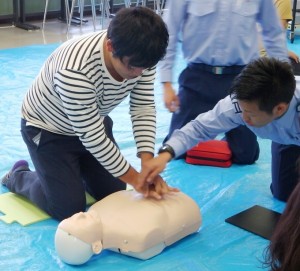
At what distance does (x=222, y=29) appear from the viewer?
239 centimetres

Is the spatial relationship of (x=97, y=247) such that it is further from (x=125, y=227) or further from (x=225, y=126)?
(x=225, y=126)

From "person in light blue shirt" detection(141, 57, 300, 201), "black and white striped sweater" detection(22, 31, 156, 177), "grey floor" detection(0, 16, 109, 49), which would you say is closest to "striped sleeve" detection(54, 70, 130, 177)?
"black and white striped sweater" detection(22, 31, 156, 177)

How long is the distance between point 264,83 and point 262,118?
14 cm

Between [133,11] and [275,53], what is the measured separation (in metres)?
1.09

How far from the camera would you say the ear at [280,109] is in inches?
71.1

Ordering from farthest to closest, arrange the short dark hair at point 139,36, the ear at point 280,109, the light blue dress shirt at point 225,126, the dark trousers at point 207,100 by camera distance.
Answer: the dark trousers at point 207,100 < the light blue dress shirt at point 225,126 < the ear at point 280,109 < the short dark hair at point 139,36

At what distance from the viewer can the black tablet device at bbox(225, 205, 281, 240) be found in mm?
1983

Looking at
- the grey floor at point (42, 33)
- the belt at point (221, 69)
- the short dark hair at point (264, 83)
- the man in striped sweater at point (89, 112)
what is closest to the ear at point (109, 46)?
the man in striped sweater at point (89, 112)

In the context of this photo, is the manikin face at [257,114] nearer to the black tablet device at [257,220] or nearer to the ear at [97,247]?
the black tablet device at [257,220]

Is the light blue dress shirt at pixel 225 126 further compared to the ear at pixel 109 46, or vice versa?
the light blue dress shirt at pixel 225 126

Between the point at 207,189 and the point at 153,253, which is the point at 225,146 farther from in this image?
the point at 153,253

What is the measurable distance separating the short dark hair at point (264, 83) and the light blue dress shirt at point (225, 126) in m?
0.15

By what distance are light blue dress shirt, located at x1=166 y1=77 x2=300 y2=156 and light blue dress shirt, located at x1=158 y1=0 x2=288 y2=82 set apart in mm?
475

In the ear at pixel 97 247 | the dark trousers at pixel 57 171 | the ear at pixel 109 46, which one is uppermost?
the ear at pixel 109 46
